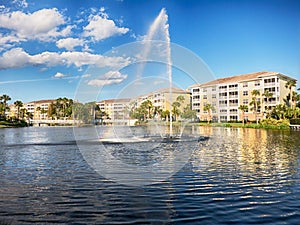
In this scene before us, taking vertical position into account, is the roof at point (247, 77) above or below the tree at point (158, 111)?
above

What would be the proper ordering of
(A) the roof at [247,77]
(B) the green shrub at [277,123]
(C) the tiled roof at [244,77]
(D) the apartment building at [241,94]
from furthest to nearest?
1. (C) the tiled roof at [244,77]
2. (A) the roof at [247,77]
3. (D) the apartment building at [241,94]
4. (B) the green shrub at [277,123]

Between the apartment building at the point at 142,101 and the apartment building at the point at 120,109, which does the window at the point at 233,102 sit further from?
the apartment building at the point at 120,109

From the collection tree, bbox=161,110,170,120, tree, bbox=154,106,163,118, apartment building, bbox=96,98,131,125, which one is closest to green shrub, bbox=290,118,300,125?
tree, bbox=161,110,170,120

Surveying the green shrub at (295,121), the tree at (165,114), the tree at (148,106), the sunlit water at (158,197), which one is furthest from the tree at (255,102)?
the sunlit water at (158,197)

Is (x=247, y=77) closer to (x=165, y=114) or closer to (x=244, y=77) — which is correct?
(x=244, y=77)

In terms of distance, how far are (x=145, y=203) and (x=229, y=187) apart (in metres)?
3.80

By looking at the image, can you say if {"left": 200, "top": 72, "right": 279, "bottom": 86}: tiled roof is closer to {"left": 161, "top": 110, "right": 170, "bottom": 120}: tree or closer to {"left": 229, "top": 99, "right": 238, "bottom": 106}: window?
{"left": 229, "top": 99, "right": 238, "bottom": 106}: window

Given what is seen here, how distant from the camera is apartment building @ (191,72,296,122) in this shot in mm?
91562

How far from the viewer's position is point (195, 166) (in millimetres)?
17406

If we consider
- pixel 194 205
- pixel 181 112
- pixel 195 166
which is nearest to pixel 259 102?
pixel 181 112

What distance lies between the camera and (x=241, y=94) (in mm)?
102812

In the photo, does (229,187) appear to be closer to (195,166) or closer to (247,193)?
(247,193)

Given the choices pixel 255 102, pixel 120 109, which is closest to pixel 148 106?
pixel 120 109

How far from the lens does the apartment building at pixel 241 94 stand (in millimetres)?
91562
